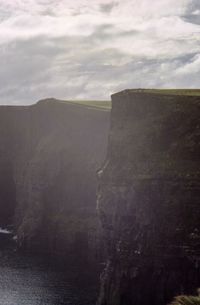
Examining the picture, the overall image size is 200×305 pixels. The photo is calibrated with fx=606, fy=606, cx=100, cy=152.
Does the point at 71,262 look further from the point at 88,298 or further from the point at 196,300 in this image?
the point at 196,300

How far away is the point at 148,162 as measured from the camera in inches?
4769

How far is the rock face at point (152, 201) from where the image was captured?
366 ft

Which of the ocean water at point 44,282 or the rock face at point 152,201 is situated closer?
the rock face at point 152,201

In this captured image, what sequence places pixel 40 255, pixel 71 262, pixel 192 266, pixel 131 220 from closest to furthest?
pixel 192 266, pixel 131 220, pixel 71 262, pixel 40 255

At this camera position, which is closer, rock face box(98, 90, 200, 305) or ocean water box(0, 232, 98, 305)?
rock face box(98, 90, 200, 305)

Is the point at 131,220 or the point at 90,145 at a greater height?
the point at 90,145

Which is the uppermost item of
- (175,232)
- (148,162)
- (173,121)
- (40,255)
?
(173,121)

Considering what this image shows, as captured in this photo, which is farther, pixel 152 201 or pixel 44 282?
pixel 44 282

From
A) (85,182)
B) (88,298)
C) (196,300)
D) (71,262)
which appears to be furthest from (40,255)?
(196,300)

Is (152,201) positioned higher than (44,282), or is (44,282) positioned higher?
(152,201)

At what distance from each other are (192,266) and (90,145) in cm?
9217

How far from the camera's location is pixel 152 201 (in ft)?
384

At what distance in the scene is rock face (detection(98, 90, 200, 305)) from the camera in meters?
111

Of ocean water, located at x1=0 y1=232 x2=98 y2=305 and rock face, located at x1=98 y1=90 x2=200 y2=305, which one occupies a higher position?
rock face, located at x1=98 y1=90 x2=200 y2=305
